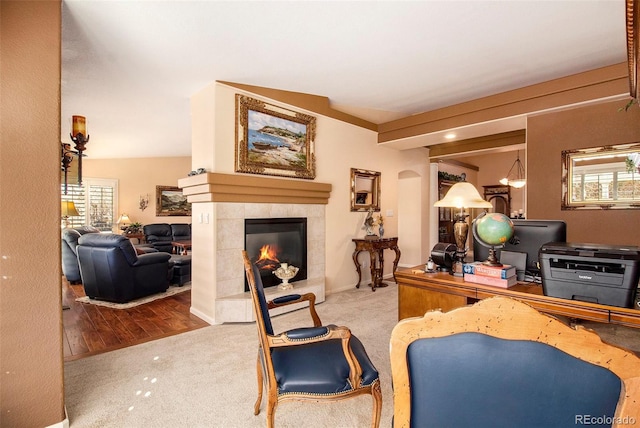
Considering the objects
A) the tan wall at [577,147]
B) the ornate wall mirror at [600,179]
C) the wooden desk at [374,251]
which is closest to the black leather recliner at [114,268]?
the wooden desk at [374,251]

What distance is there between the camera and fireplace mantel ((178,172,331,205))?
3.40 metres

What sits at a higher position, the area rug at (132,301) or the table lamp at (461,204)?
the table lamp at (461,204)

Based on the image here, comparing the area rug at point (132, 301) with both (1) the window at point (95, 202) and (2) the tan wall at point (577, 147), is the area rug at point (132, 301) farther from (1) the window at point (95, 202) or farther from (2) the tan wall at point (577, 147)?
(2) the tan wall at point (577, 147)

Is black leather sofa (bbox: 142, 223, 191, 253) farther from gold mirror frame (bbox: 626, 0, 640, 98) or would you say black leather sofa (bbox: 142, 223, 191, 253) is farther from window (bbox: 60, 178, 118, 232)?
gold mirror frame (bbox: 626, 0, 640, 98)

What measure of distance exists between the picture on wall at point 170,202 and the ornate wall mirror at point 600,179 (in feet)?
26.6

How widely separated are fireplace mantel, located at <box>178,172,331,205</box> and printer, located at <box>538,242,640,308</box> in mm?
2891

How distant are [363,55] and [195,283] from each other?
3.17m

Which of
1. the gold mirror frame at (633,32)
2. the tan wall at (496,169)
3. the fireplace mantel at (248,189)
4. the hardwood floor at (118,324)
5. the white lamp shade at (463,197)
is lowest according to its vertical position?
the hardwood floor at (118,324)

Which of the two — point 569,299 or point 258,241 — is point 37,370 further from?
point 569,299

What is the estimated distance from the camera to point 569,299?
5.43 feet

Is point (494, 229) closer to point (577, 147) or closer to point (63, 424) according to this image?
point (63, 424)

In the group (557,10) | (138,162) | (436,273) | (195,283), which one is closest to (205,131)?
(195,283)

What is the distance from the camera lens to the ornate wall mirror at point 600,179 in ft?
11.5

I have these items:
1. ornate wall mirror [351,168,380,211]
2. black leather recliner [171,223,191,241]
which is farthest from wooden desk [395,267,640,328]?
black leather recliner [171,223,191,241]
